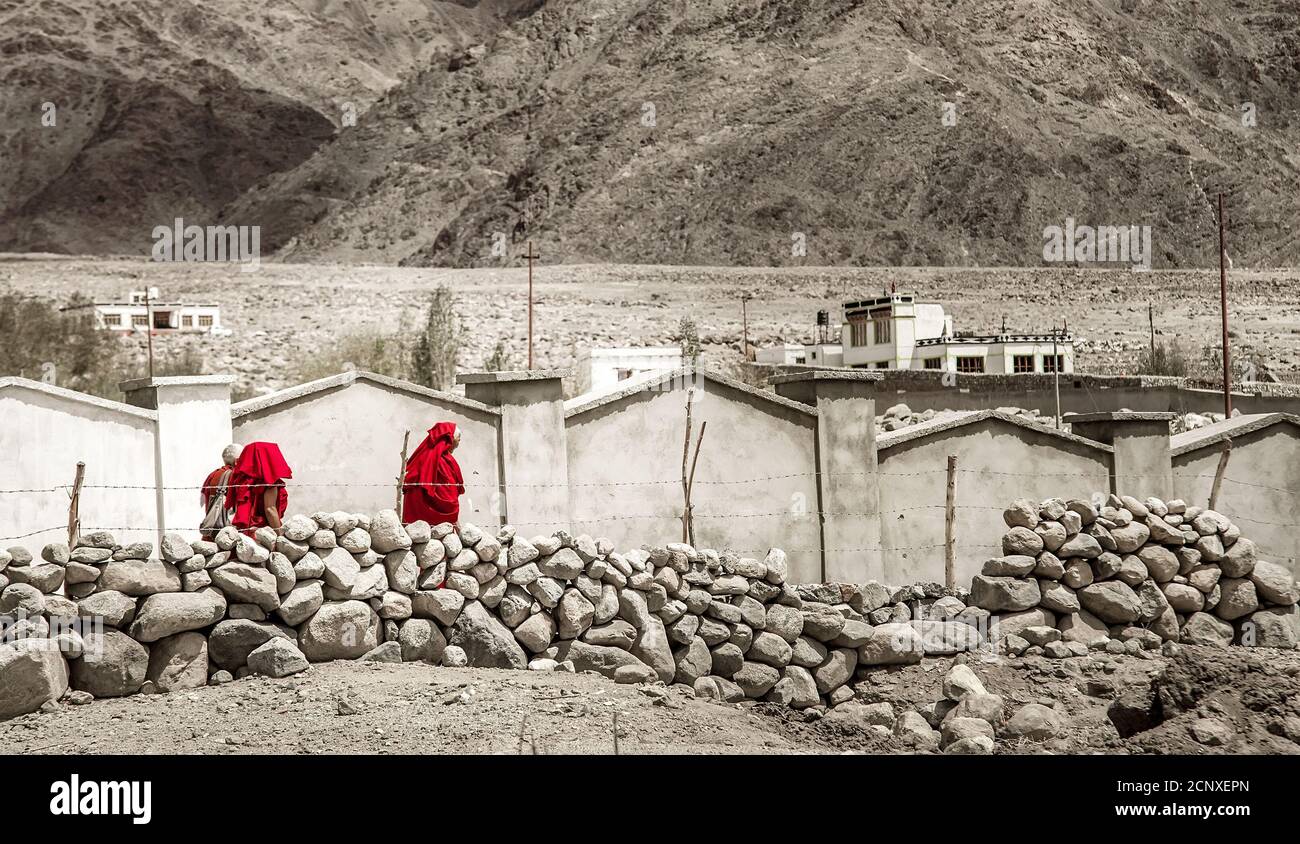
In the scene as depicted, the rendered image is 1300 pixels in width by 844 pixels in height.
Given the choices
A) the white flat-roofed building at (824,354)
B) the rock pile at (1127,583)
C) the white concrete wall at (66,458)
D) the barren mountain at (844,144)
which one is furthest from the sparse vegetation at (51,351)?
the barren mountain at (844,144)

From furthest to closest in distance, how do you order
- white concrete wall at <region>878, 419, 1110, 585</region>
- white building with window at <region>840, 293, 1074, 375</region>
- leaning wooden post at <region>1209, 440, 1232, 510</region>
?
white building with window at <region>840, 293, 1074, 375</region>, leaning wooden post at <region>1209, 440, 1232, 510</region>, white concrete wall at <region>878, 419, 1110, 585</region>

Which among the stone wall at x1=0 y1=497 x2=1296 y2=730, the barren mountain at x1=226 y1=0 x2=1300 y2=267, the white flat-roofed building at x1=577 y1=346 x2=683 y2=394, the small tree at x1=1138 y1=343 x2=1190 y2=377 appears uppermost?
the barren mountain at x1=226 y1=0 x2=1300 y2=267

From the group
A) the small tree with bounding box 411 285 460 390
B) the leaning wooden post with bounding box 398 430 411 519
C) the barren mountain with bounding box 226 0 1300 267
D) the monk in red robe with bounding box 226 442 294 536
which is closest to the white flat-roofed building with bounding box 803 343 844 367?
A: the small tree with bounding box 411 285 460 390

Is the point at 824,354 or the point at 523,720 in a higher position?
the point at 824,354

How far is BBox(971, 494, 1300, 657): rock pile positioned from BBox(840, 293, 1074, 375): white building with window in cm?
2852

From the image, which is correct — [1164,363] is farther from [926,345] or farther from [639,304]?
[639,304]

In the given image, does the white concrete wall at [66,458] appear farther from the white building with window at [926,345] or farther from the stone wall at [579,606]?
the white building with window at [926,345]

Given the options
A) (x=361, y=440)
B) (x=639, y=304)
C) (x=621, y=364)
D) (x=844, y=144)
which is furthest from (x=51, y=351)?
(x=844, y=144)

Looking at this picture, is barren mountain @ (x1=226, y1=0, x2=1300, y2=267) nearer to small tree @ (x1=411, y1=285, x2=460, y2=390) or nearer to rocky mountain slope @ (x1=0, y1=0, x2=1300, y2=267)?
rocky mountain slope @ (x1=0, y1=0, x2=1300, y2=267)

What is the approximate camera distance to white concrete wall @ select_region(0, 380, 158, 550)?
12.1 m

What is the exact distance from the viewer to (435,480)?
39.3 ft

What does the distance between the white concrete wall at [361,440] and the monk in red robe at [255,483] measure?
1785 millimetres

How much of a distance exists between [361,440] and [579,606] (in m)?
3.93
